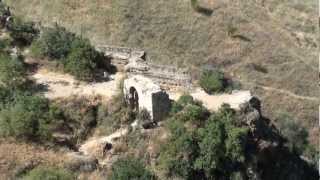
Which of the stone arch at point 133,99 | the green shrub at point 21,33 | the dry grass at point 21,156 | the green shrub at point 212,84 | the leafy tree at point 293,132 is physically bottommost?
the leafy tree at point 293,132

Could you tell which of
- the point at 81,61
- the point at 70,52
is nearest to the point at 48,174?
the point at 81,61

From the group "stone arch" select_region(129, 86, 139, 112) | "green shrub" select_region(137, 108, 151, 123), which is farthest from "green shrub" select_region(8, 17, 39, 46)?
"green shrub" select_region(137, 108, 151, 123)

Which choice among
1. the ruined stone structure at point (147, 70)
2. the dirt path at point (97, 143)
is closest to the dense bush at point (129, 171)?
the dirt path at point (97, 143)

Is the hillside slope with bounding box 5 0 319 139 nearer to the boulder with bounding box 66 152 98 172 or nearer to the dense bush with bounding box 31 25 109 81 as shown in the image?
the dense bush with bounding box 31 25 109 81

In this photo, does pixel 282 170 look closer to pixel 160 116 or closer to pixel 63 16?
pixel 160 116

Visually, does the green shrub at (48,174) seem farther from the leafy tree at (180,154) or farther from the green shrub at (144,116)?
the green shrub at (144,116)
